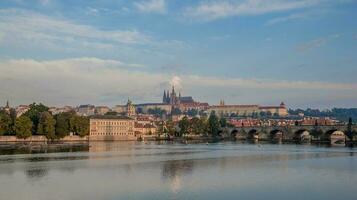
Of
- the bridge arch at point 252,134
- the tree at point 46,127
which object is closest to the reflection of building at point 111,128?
the tree at point 46,127

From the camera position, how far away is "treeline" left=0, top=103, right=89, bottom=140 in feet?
328

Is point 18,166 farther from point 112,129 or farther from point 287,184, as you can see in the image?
point 112,129

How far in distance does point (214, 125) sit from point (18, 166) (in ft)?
355

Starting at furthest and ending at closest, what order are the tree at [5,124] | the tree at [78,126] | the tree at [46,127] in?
the tree at [78,126]
the tree at [46,127]
the tree at [5,124]

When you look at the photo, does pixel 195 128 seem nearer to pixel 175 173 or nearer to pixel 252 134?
pixel 252 134

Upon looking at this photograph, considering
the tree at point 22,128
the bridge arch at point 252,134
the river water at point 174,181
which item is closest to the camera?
the river water at point 174,181

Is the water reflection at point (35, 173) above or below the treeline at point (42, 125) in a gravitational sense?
below

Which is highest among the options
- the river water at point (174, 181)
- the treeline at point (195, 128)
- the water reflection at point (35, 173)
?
the treeline at point (195, 128)

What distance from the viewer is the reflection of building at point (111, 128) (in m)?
133

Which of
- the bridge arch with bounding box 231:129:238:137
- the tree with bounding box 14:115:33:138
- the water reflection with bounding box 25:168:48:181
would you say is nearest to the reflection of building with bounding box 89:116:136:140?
the bridge arch with bounding box 231:129:238:137

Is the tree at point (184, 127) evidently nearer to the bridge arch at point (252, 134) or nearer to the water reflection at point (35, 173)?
the bridge arch at point (252, 134)

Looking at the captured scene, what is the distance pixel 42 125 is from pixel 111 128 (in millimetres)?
36440

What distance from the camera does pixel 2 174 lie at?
40.0 metres

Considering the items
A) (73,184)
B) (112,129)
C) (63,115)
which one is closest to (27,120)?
(63,115)
